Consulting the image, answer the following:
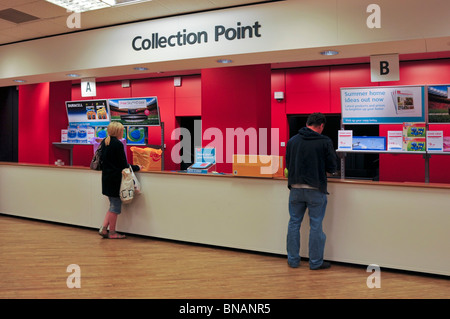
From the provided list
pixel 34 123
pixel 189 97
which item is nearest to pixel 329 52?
pixel 189 97

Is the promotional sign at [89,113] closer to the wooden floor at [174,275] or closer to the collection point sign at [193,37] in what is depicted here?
the collection point sign at [193,37]

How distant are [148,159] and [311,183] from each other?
9.00 ft

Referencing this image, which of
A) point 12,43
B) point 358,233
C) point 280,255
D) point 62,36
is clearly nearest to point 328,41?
point 358,233

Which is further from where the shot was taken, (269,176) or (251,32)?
(251,32)

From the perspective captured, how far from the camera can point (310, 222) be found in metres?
4.20

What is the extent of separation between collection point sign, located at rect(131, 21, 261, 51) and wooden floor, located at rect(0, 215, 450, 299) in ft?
8.50

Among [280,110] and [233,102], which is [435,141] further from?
[280,110]

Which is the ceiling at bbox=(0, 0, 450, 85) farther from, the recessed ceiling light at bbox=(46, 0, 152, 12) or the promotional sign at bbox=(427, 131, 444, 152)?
the promotional sign at bbox=(427, 131, 444, 152)

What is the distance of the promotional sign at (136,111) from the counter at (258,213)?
1198 millimetres

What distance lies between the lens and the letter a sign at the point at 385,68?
15.8 feet

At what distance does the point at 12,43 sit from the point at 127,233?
397cm

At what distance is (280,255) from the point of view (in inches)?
184

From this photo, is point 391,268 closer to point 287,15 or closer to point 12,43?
point 287,15
